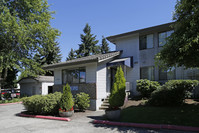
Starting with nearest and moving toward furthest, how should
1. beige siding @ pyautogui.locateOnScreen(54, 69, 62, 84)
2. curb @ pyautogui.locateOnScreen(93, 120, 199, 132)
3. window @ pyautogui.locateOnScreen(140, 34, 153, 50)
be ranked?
curb @ pyautogui.locateOnScreen(93, 120, 199, 132) < window @ pyautogui.locateOnScreen(140, 34, 153, 50) < beige siding @ pyautogui.locateOnScreen(54, 69, 62, 84)

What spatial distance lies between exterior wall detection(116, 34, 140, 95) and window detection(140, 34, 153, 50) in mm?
483

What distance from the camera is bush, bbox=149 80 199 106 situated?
31.4 ft

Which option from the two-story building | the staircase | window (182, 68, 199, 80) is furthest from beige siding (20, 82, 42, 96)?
window (182, 68, 199, 80)

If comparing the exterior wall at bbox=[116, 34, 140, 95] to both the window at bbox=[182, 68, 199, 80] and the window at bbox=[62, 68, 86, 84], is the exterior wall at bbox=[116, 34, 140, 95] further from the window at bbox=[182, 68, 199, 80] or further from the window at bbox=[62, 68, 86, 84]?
the window at bbox=[62, 68, 86, 84]

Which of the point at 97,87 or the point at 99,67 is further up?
the point at 99,67

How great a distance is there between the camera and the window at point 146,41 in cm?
1433

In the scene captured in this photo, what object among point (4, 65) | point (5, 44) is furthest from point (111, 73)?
point (5, 44)

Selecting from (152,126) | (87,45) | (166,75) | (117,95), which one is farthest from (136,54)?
(87,45)

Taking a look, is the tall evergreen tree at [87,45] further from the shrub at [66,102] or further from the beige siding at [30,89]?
the shrub at [66,102]

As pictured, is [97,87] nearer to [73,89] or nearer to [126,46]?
[73,89]

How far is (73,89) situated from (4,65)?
10.7 metres

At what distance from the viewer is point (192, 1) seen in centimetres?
680

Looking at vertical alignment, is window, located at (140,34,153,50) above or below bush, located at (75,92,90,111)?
above

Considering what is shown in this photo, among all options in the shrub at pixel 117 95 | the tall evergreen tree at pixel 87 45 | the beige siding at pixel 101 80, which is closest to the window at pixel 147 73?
the beige siding at pixel 101 80
